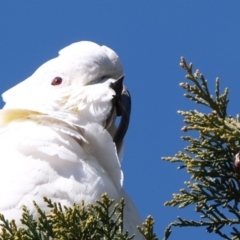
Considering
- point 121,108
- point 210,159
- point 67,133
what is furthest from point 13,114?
point 210,159

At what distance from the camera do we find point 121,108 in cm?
329

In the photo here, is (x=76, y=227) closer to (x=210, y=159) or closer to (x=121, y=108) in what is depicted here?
(x=210, y=159)

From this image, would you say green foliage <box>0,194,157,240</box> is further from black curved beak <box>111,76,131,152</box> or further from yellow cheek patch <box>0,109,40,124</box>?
black curved beak <box>111,76,131,152</box>

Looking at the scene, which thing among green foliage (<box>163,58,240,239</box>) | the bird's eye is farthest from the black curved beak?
green foliage (<box>163,58,240,239</box>)

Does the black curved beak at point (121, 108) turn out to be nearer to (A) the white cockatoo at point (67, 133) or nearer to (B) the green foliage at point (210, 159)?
(A) the white cockatoo at point (67, 133)

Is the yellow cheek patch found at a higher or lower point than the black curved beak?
higher

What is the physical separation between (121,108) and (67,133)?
16.4 inches

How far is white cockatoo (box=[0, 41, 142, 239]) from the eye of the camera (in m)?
2.65

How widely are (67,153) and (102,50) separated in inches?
35.1

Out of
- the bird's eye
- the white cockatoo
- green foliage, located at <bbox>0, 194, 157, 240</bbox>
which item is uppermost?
the bird's eye

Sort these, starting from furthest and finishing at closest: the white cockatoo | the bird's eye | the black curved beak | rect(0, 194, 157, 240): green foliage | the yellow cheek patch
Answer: the bird's eye → the black curved beak → the yellow cheek patch → the white cockatoo → rect(0, 194, 157, 240): green foliage

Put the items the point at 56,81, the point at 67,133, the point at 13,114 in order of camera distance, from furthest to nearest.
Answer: the point at 56,81
the point at 13,114
the point at 67,133

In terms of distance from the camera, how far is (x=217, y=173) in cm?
207

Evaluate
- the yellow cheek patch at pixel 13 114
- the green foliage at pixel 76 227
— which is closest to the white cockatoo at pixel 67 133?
the yellow cheek patch at pixel 13 114
